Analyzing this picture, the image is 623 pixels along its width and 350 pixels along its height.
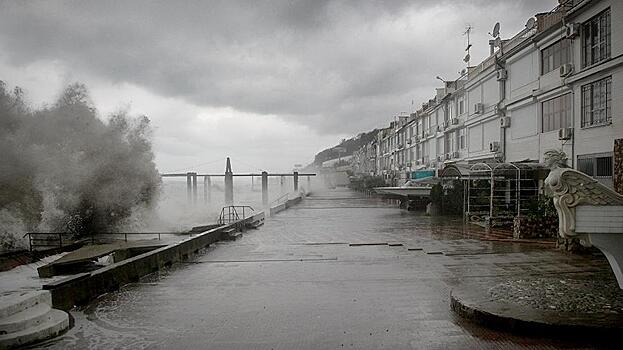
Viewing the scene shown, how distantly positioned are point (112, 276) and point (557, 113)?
16.1 m

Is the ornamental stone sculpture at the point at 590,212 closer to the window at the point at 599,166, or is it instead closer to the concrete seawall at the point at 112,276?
the concrete seawall at the point at 112,276

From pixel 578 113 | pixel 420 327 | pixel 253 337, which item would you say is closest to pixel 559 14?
pixel 578 113

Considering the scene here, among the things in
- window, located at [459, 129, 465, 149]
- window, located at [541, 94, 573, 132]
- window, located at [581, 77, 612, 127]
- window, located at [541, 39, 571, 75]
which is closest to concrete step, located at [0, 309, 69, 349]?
window, located at [581, 77, 612, 127]

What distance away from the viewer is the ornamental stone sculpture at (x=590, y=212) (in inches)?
233

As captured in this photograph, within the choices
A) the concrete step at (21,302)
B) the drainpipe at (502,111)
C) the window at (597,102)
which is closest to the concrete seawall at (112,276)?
the concrete step at (21,302)

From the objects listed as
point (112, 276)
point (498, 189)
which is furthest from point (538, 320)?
point (498, 189)

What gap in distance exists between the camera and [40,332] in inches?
236

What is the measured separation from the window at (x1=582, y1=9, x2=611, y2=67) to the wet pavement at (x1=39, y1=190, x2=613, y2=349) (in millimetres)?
6262

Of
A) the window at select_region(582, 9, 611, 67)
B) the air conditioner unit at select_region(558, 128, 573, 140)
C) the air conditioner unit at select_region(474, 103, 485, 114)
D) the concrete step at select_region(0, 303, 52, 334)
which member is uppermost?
the window at select_region(582, 9, 611, 67)

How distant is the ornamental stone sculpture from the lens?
5.91 m

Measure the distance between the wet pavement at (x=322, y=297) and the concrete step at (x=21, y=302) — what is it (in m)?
0.56

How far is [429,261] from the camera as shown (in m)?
→ 11.3

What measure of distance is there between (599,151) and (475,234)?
4549 millimetres

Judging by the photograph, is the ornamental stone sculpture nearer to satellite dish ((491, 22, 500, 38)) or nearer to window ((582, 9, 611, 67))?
window ((582, 9, 611, 67))
